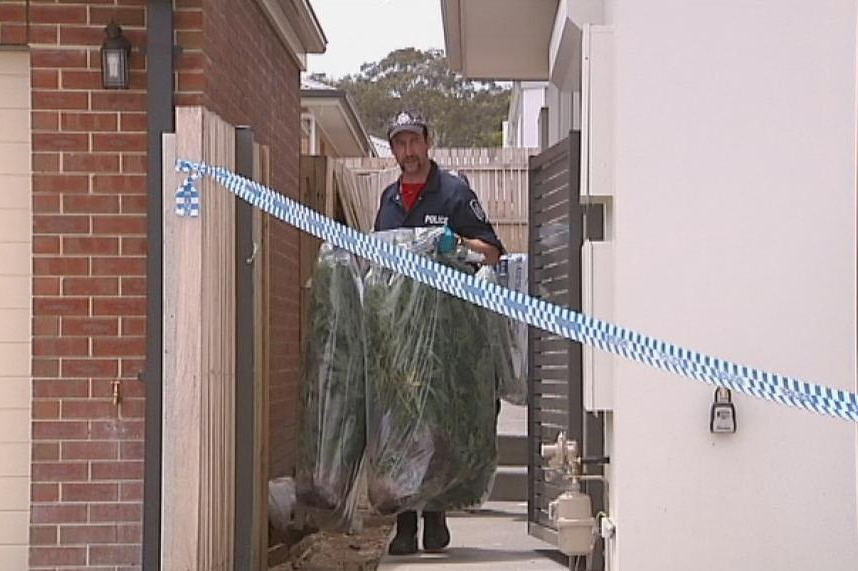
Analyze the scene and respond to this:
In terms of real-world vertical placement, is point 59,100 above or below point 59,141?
above

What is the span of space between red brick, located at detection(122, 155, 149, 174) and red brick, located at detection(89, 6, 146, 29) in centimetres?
58

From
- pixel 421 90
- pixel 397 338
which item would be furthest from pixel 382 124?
pixel 397 338

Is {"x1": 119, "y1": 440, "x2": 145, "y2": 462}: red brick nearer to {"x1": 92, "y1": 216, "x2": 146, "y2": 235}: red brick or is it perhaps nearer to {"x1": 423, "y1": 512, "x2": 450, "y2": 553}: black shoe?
{"x1": 92, "y1": 216, "x2": 146, "y2": 235}: red brick

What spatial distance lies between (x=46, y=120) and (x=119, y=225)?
1.85 ft

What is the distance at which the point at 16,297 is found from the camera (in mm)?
6414

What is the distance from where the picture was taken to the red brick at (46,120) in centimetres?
632

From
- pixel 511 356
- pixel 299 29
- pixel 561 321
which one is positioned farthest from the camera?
pixel 299 29

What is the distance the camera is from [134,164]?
6344 millimetres

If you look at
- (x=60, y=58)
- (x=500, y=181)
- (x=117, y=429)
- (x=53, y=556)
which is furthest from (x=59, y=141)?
(x=500, y=181)

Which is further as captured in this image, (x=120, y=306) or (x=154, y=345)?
(x=120, y=306)

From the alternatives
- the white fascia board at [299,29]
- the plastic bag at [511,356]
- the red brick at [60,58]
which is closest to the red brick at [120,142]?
the red brick at [60,58]

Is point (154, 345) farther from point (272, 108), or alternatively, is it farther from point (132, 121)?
point (272, 108)

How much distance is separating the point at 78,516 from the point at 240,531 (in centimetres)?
74

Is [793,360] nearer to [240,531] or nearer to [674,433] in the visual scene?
[674,433]
